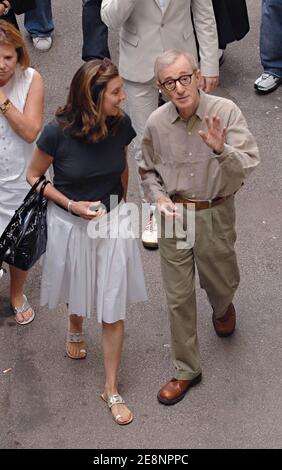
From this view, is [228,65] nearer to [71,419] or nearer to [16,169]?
[16,169]

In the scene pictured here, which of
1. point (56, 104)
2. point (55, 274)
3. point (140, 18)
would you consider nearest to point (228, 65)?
point (56, 104)

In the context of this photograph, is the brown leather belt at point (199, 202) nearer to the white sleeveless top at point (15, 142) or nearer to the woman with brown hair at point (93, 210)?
the woman with brown hair at point (93, 210)

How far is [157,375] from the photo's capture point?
512cm

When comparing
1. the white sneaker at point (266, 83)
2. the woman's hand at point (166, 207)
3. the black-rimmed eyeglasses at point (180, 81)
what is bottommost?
the white sneaker at point (266, 83)

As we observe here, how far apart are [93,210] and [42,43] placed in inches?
162

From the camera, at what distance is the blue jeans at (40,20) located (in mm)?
7945

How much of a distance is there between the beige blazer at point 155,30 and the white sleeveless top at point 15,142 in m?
0.66

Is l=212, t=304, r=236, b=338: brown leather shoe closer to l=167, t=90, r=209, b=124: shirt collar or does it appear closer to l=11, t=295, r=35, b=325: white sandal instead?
l=11, t=295, r=35, b=325: white sandal

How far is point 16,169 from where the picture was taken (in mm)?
5180

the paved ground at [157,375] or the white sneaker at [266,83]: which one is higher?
the paved ground at [157,375]

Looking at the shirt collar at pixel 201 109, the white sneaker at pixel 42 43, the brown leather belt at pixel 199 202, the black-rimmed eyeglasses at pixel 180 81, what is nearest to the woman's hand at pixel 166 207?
the brown leather belt at pixel 199 202

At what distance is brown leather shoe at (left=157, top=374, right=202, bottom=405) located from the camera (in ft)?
16.1

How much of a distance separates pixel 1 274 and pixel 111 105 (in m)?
1.59

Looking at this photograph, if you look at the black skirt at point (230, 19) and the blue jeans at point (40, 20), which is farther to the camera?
the blue jeans at point (40, 20)
